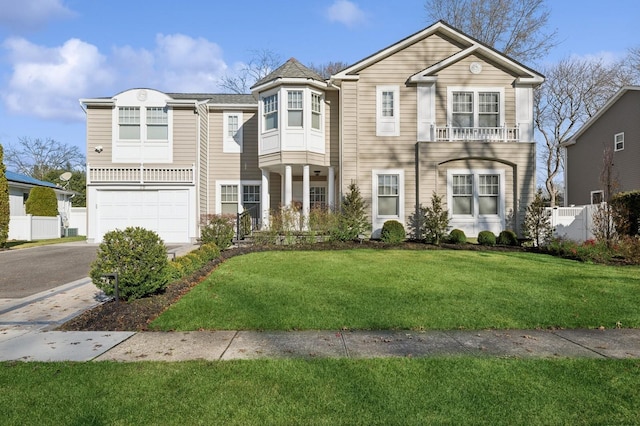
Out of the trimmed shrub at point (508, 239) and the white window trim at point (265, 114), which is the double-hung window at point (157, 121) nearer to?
the white window trim at point (265, 114)

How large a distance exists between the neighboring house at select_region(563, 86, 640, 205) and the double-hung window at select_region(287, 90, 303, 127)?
13.5 m

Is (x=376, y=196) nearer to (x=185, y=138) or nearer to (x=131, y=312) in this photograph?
(x=185, y=138)

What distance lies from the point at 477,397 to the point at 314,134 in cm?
1303

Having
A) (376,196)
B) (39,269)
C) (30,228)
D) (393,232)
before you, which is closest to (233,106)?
(376,196)

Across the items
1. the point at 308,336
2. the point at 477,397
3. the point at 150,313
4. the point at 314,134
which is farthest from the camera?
the point at 314,134

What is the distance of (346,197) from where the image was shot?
46.7ft

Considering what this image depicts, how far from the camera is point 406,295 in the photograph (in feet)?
21.9

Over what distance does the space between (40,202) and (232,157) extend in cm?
1302

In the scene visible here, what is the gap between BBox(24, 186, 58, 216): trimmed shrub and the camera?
71.3ft

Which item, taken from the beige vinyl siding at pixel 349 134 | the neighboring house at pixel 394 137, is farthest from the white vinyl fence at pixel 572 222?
the beige vinyl siding at pixel 349 134

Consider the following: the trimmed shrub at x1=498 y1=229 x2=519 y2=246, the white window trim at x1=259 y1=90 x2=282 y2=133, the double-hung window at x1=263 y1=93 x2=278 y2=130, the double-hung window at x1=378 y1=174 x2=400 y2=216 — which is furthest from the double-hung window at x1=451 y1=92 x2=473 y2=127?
the double-hung window at x1=263 y1=93 x2=278 y2=130

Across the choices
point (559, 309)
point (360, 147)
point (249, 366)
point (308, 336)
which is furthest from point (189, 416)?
point (360, 147)

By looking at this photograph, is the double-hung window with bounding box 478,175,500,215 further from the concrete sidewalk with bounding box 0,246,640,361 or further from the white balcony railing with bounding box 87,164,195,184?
the white balcony railing with bounding box 87,164,195,184

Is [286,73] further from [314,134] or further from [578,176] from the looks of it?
[578,176]
